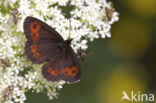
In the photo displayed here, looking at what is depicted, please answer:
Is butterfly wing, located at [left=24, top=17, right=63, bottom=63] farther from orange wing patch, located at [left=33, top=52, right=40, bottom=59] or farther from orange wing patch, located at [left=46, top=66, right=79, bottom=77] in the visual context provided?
orange wing patch, located at [left=46, top=66, right=79, bottom=77]

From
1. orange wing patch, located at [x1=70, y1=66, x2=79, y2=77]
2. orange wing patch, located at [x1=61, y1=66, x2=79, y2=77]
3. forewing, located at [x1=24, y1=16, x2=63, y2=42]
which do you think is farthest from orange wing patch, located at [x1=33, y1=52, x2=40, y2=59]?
orange wing patch, located at [x1=70, y1=66, x2=79, y2=77]

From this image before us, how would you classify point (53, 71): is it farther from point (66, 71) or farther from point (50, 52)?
point (50, 52)

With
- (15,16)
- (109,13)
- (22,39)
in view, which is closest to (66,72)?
(22,39)

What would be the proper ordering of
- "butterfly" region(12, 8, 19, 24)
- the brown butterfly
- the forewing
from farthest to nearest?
the brown butterfly < "butterfly" region(12, 8, 19, 24) < the forewing

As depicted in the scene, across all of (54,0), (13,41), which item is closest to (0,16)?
(13,41)

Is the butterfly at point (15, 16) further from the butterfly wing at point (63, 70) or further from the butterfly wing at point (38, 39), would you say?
the butterfly wing at point (63, 70)

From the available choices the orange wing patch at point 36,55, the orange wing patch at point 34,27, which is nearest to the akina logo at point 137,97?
the orange wing patch at point 36,55
